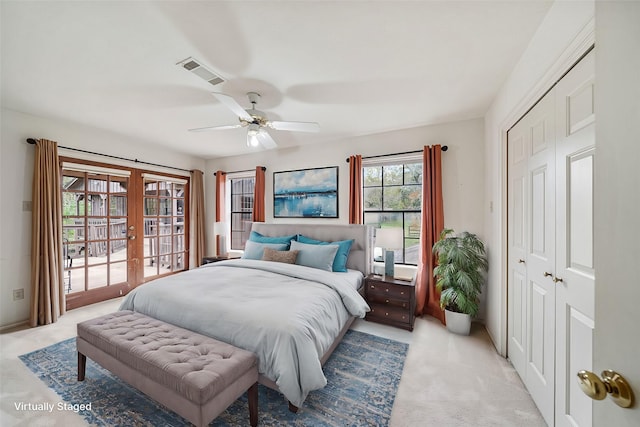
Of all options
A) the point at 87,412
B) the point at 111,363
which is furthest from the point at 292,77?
the point at 87,412

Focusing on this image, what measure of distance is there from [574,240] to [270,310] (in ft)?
6.23

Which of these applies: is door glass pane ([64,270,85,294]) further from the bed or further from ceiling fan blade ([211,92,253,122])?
ceiling fan blade ([211,92,253,122])

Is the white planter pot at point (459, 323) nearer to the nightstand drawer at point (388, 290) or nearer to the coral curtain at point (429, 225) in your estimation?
the coral curtain at point (429, 225)

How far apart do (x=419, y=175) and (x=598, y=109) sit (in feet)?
9.60

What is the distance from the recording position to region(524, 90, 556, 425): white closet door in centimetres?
150

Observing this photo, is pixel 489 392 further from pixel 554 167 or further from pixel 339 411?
pixel 554 167

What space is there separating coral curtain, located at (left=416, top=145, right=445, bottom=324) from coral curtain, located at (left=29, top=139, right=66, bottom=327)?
4610 mm

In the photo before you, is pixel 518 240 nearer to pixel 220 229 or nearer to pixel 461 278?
pixel 461 278

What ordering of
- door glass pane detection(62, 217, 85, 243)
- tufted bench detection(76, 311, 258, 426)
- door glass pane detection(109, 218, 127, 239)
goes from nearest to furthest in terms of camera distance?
tufted bench detection(76, 311, 258, 426), door glass pane detection(62, 217, 85, 243), door glass pane detection(109, 218, 127, 239)

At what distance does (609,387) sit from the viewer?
51 centimetres

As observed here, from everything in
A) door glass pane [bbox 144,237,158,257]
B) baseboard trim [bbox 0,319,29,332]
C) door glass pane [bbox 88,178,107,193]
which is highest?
door glass pane [bbox 88,178,107,193]

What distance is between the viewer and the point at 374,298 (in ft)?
9.91

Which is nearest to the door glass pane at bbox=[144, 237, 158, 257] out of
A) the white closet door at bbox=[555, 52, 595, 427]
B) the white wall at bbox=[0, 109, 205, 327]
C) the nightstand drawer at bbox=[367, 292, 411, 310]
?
the white wall at bbox=[0, 109, 205, 327]

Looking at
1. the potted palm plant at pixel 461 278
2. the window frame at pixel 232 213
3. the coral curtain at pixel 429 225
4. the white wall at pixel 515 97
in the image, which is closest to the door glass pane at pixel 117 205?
the window frame at pixel 232 213
